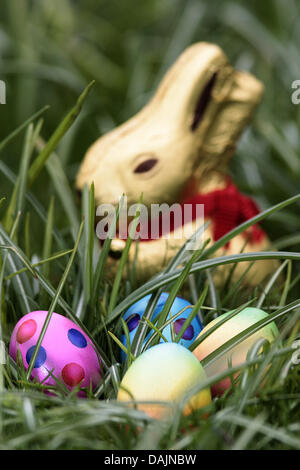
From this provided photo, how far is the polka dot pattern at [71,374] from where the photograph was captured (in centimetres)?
55

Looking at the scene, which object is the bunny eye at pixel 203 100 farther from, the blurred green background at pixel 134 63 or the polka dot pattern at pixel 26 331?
the polka dot pattern at pixel 26 331

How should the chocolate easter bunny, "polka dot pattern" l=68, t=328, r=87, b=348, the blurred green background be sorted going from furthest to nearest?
1. the blurred green background
2. the chocolate easter bunny
3. "polka dot pattern" l=68, t=328, r=87, b=348

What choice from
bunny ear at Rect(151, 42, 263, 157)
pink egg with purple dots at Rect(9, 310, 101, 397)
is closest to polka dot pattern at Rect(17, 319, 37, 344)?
pink egg with purple dots at Rect(9, 310, 101, 397)

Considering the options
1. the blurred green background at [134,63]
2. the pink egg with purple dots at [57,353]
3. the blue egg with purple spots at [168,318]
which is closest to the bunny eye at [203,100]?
A: the blurred green background at [134,63]

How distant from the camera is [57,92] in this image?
1460 millimetres

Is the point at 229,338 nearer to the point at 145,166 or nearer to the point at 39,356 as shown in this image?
the point at 39,356

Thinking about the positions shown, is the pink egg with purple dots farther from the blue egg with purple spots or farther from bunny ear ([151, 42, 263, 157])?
bunny ear ([151, 42, 263, 157])

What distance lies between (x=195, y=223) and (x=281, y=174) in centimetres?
30

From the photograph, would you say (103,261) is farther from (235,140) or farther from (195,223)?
(235,140)

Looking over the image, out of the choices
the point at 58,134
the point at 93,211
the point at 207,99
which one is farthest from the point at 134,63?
the point at 93,211

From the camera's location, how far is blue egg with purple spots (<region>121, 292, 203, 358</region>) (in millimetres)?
600

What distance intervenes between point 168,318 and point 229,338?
0.27ft

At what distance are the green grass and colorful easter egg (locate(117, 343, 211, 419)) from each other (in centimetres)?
2

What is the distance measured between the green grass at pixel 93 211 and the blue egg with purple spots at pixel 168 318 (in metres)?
0.02
